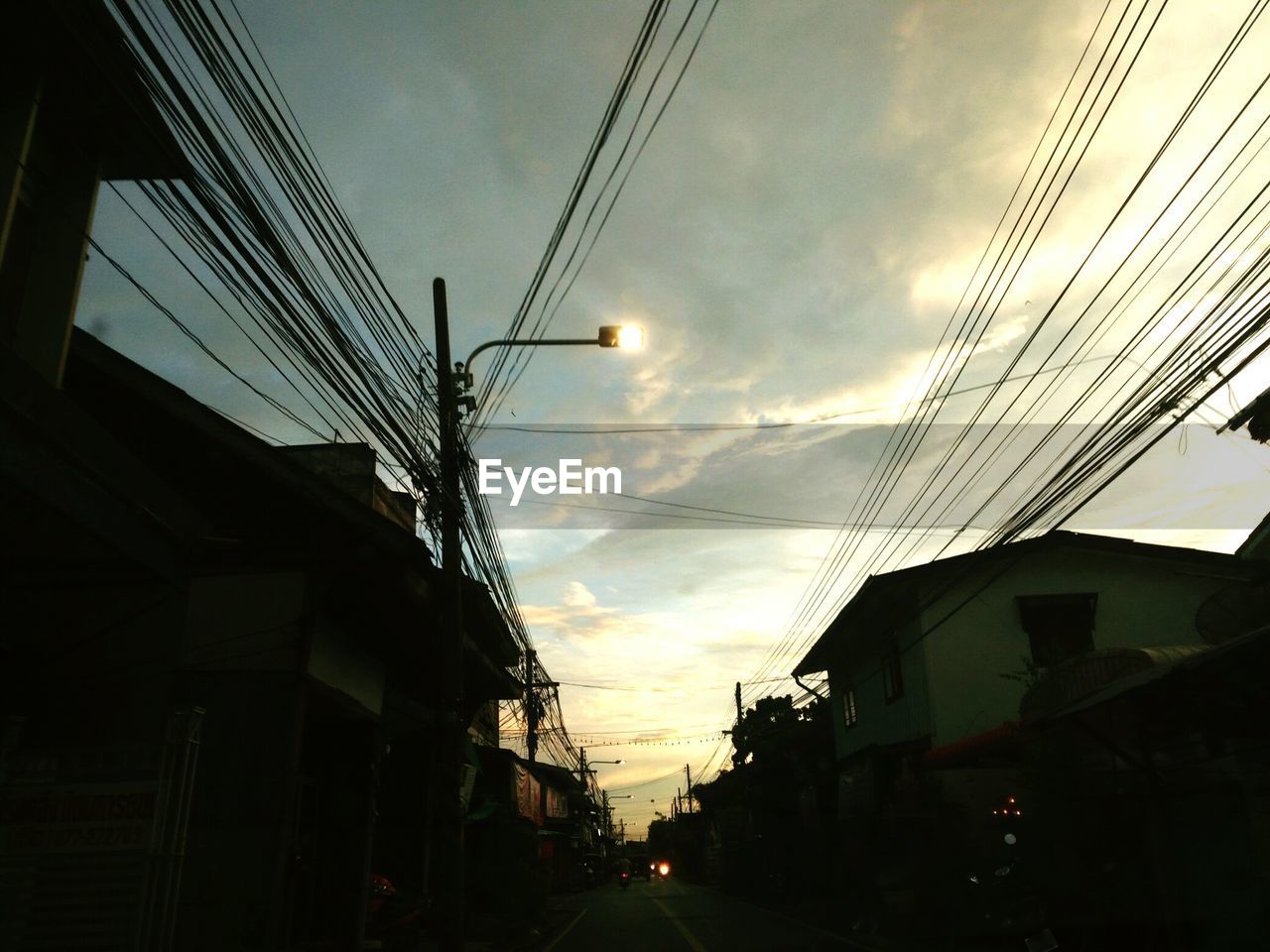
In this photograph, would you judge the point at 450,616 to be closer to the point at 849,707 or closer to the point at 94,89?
the point at 94,89

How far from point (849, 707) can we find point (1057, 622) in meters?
9.21

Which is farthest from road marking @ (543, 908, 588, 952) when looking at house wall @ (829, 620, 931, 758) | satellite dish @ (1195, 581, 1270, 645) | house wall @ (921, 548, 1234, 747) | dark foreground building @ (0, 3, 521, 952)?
house wall @ (921, 548, 1234, 747)

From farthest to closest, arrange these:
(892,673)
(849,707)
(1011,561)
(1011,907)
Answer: (849,707) → (892,673) → (1011,561) → (1011,907)

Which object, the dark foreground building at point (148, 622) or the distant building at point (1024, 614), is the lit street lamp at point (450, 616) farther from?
the distant building at point (1024, 614)

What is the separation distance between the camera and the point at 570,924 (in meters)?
21.8

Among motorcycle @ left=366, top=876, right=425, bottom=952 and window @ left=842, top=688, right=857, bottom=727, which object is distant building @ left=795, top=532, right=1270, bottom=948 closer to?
window @ left=842, top=688, right=857, bottom=727

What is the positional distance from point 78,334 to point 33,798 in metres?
5.27

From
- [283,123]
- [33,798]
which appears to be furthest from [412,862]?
[283,123]

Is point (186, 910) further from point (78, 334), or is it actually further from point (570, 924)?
point (570, 924)

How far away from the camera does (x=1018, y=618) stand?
20.2 meters

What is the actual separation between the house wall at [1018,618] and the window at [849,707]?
770 centimetres

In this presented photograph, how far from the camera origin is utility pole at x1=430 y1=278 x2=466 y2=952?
955 centimetres

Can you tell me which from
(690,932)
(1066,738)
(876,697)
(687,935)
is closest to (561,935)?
(690,932)

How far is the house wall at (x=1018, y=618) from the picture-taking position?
19609 mm
